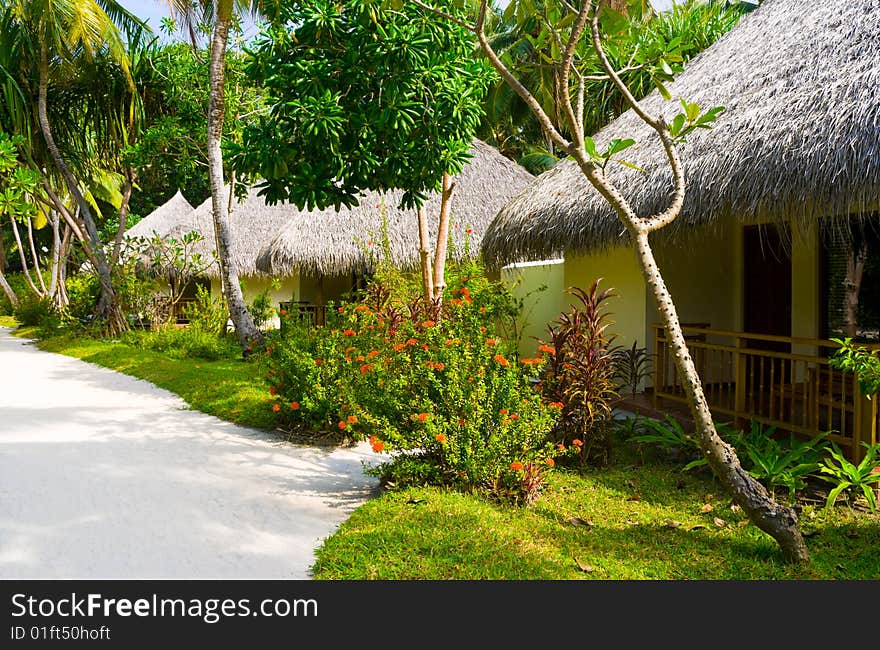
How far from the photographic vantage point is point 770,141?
4539mm

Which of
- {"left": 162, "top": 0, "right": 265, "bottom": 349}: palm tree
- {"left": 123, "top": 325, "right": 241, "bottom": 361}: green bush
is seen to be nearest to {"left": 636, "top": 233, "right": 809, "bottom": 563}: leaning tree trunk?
{"left": 162, "top": 0, "right": 265, "bottom": 349}: palm tree

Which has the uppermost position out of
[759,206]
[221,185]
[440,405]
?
[221,185]

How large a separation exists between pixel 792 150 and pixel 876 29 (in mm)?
1137

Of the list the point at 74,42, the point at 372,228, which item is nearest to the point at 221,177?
the point at 372,228

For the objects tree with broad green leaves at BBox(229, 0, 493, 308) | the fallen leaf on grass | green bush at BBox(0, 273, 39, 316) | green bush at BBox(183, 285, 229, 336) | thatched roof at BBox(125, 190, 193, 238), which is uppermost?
thatched roof at BBox(125, 190, 193, 238)

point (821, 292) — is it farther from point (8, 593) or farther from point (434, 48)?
point (8, 593)

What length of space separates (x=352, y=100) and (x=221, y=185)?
16.3 feet

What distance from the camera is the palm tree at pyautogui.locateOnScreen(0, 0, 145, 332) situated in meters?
11.5

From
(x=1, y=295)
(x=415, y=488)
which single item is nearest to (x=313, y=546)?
(x=415, y=488)

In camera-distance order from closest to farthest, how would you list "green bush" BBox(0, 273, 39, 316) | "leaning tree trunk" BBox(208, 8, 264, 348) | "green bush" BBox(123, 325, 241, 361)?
1. "leaning tree trunk" BBox(208, 8, 264, 348)
2. "green bush" BBox(123, 325, 241, 361)
3. "green bush" BBox(0, 273, 39, 316)

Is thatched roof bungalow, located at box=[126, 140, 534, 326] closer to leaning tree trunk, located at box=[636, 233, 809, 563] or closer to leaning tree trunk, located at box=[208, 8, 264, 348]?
leaning tree trunk, located at box=[208, 8, 264, 348]

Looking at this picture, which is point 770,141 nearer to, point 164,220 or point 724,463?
point 724,463

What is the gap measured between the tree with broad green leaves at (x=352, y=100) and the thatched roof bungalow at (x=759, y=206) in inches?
58.6

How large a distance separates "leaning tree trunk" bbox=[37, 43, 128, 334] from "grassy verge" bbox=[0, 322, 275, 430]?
20.2 inches
